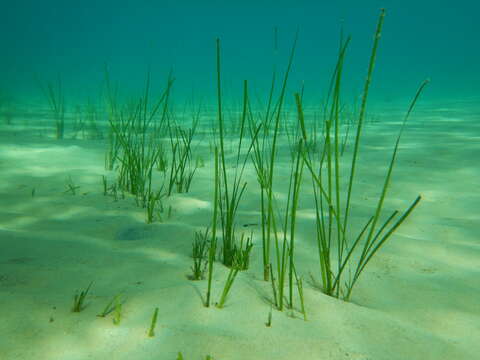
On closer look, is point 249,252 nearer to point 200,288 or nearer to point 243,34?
point 200,288

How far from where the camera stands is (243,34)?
102562mm

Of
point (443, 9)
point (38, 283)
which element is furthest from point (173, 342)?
point (443, 9)

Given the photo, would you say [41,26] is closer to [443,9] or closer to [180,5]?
[180,5]

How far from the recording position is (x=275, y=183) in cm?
297

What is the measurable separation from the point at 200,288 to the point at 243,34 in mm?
111019

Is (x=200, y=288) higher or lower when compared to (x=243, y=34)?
lower

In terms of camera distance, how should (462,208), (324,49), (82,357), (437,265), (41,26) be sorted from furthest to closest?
(324,49) < (41,26) < (462,208) < (437,265) < (82,357)

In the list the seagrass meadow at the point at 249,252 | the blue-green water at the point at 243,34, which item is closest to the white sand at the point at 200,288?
the seagrass meadow at the point at 249,252

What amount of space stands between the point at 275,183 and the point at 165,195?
978 mm

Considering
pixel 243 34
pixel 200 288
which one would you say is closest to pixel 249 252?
pixel 200 288

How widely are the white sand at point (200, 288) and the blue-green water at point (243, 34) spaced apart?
6229 centimetres

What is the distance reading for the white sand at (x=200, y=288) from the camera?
0.96 meters

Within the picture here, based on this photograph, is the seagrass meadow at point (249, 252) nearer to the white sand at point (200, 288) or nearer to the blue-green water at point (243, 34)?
the white sand at point (200, 288)

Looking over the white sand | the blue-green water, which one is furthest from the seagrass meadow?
the blue-green water
